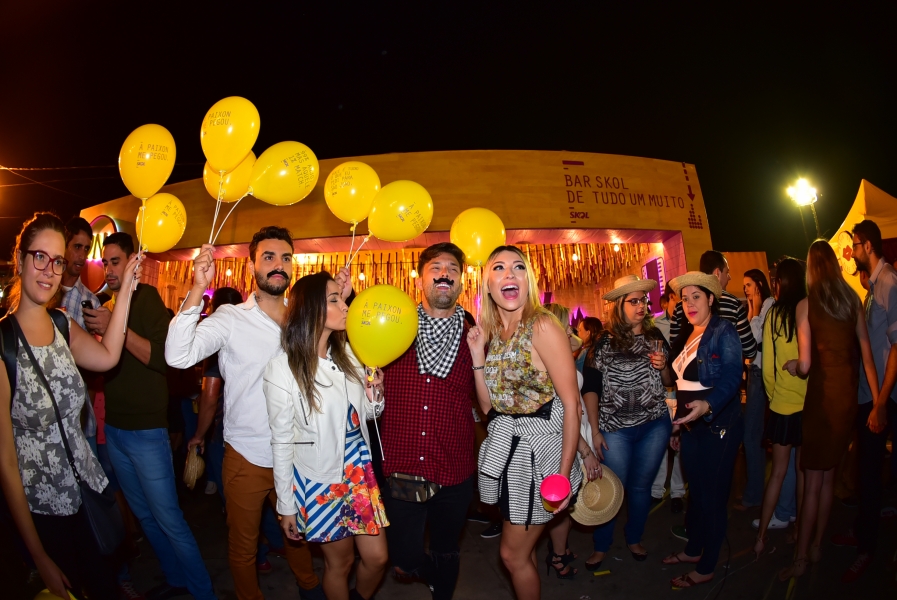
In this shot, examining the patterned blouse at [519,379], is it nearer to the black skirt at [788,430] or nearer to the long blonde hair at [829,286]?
the long blonde hair at [829,286]

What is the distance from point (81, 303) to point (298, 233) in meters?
5.15

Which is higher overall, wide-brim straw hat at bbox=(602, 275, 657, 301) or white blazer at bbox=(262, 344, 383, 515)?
wide-brim straw hat at bbox=(602, 275, 657, 301)

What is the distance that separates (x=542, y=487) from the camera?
243cm

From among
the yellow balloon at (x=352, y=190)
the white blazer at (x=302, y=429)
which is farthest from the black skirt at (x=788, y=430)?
the yellow balloon at (x=352, y=190)

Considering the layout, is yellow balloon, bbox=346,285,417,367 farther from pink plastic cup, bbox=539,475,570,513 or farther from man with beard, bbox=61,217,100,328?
man with beard, bbox=61,217,100,328

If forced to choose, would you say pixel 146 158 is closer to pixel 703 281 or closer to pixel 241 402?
pixel 241 402

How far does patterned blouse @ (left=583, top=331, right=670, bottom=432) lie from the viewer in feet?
12.2

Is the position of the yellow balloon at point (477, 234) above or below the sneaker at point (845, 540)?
above

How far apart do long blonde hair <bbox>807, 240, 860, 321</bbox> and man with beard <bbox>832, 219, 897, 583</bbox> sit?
1.43 feet

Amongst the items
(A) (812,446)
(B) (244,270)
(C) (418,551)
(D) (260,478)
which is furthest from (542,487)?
(B) (244,270)

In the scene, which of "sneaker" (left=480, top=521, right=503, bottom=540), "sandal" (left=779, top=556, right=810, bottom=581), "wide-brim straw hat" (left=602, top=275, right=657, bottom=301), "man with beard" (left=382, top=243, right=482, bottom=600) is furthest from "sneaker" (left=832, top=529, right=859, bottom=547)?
"man with beard" (left=382, top=243, right=482, bottom=600)

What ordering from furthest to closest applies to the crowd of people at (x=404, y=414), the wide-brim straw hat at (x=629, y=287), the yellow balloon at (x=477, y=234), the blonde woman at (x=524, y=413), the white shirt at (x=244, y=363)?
the wide-brim straw hat at (x=629, y=287) → the yellow balloon at (x=477, y=234) → the white shirt at (x=244, y=363) → the blonde woman at (x=524, y=413) → the crowd of people at (x=404, y=414)

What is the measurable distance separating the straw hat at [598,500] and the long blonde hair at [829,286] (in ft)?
6.00

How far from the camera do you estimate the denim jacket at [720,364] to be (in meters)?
3.21
